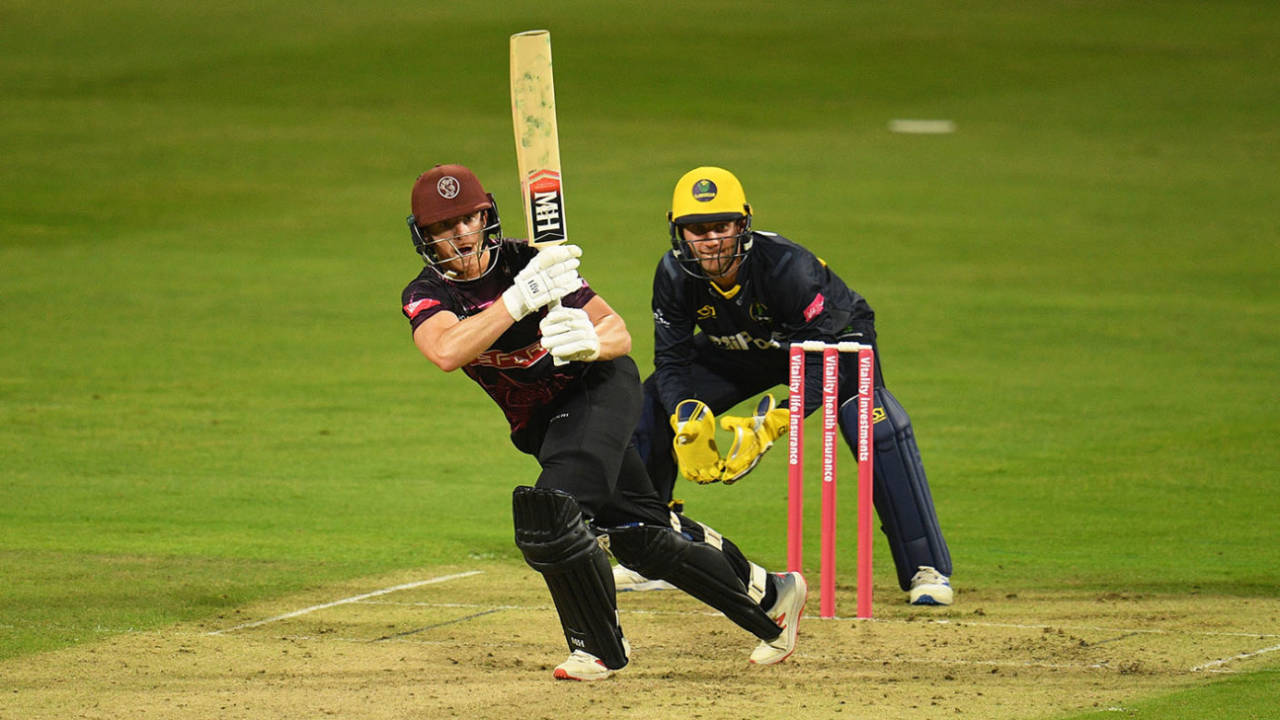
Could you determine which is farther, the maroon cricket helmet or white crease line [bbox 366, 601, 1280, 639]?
white crease line [bbox 366, 601, 1280, 639]

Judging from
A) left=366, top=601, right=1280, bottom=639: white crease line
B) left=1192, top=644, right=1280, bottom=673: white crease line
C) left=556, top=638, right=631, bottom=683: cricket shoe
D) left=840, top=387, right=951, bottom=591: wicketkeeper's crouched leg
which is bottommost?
left=366, top=601, right=1280, bottom=639: white crease line

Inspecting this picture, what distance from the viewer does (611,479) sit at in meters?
5.45

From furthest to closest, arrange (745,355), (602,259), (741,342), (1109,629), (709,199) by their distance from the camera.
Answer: (602,259), (745,355), (741,342), (709,199), (1109,629)

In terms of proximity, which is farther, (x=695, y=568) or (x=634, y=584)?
(x=634, y=584)

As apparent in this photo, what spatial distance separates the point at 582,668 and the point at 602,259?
11628 mm

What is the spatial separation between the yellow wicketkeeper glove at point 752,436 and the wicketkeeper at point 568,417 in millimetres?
444

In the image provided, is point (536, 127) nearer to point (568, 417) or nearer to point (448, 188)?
point (448, 188)

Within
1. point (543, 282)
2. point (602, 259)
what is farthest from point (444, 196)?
point (602, 259)

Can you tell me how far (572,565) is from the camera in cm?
530

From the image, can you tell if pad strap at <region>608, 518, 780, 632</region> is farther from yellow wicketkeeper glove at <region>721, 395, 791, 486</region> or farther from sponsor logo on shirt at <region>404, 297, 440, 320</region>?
sponsor logo on shirt at <region>404, 297, 440, 320</region>

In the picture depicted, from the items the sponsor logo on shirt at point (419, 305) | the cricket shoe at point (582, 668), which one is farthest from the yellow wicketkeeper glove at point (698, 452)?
the sponsor logo on shirt at point (419, 305)

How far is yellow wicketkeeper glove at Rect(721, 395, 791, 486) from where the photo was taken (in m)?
6.36

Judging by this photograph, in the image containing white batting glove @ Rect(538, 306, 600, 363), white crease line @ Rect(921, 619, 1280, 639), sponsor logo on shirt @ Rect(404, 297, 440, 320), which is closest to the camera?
white batting glove @ Rect(538, 306, 600, 363)

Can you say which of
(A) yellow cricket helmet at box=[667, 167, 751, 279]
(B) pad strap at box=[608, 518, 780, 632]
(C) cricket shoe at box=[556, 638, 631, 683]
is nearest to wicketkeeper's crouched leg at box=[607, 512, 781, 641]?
(B) pad strap at box=[608, 518, 780, 632]
